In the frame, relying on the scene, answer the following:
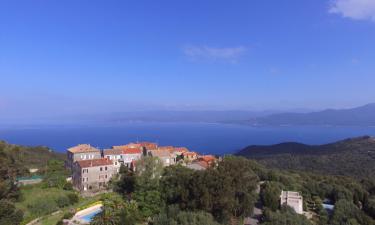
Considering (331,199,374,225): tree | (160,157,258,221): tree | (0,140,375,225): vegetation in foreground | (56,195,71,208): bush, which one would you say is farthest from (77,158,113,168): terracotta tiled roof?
(331,199,374,225): tree

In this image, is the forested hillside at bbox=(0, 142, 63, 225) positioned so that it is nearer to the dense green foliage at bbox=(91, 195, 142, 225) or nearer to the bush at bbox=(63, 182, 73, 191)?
the bush at bbox=(63, 182, 73, 191)

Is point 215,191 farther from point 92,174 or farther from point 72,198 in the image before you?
point 92,174

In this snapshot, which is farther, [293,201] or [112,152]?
[112,152]

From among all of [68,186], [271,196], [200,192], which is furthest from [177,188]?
[68,186]

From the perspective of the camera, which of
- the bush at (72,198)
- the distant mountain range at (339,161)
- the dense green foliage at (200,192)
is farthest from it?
the distant mountain range at (339,161)

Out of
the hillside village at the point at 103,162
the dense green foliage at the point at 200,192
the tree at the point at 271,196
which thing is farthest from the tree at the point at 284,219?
the hillside village at the point at 103,162

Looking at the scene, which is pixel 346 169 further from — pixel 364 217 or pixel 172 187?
pixel 172 187

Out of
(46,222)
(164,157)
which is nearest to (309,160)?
(164,157)

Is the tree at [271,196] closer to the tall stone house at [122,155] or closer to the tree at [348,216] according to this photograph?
the tree at [348,216]

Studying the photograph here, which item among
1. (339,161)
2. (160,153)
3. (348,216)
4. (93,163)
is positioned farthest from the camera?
(339,161)
